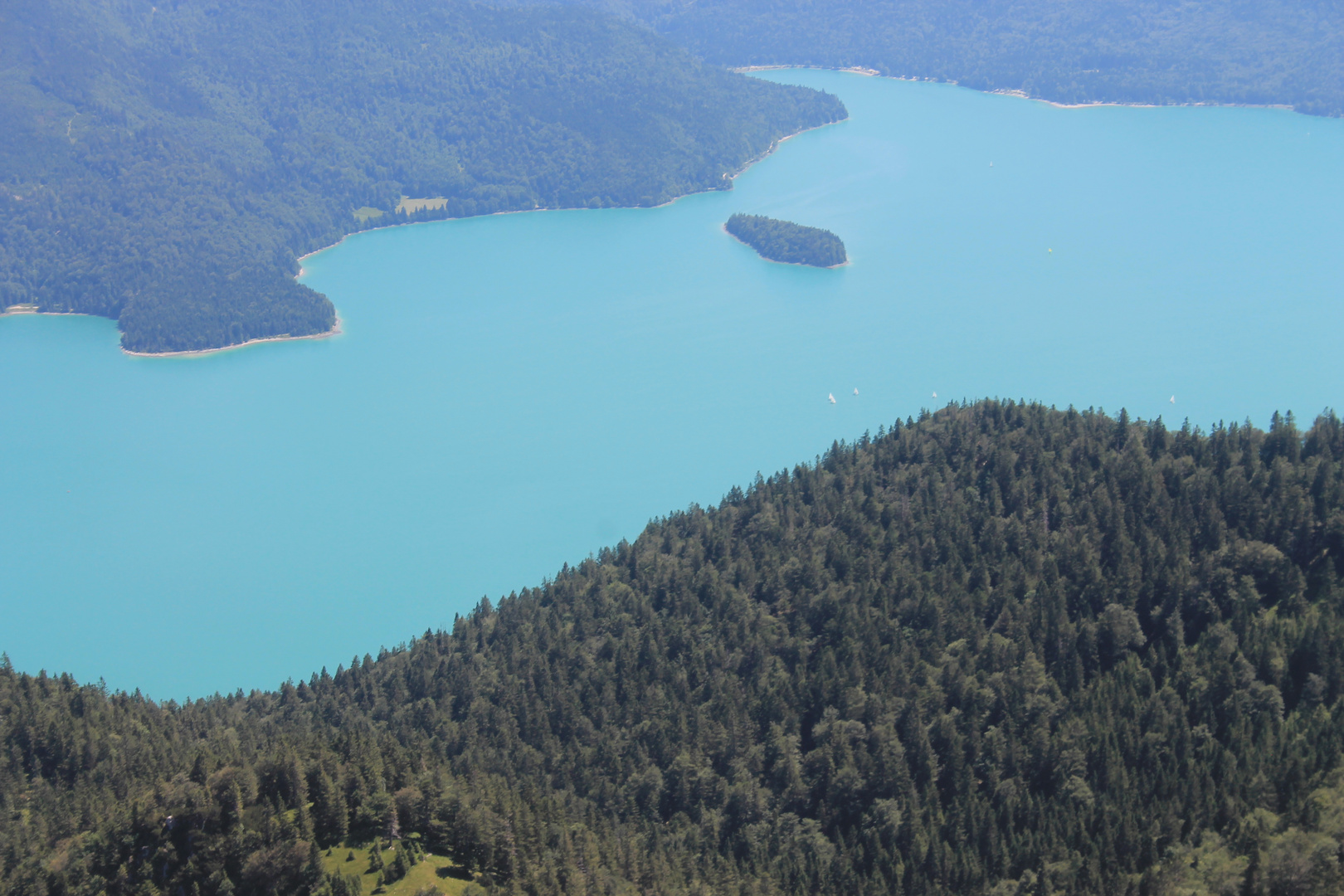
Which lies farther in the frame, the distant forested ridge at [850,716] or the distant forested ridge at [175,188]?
the distant forested ridge at [175,188]

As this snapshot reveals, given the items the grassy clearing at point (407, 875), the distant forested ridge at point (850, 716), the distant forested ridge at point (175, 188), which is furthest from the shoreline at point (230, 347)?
the grassy clearing at point (407, 875)

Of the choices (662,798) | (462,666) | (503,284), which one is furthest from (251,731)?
(503,284)

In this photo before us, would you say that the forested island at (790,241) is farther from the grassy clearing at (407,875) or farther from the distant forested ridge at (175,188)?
the grassy clearing at (407,875)

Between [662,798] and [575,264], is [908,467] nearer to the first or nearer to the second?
[662,798]

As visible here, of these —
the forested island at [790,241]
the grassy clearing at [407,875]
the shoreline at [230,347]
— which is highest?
the forested island at [790,241]

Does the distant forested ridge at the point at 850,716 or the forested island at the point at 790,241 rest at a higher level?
the forested island at the point at 790,241

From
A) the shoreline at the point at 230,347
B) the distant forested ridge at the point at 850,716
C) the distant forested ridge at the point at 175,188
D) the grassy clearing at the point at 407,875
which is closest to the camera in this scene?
the grassy clearing at the point at 407,875

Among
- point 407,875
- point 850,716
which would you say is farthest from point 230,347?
point 407,875

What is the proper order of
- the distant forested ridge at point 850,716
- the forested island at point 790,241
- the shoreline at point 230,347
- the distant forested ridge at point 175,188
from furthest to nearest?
the forested island at point 790,241, the distant forested ridge at point 175,188, the shoreline at point 230,347, the distant forested ridge at point 850,716
